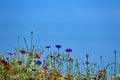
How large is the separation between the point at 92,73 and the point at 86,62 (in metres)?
0.19

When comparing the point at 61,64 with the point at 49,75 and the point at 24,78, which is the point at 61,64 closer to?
the point at 49,75

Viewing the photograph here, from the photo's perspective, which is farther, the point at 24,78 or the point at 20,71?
the point at 20,71

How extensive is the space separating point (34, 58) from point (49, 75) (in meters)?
0.36

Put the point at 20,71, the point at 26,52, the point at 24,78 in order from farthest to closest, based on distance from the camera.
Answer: the point at 26,52
the point at 20,71
the point at 24,78

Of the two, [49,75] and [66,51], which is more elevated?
[66,51]

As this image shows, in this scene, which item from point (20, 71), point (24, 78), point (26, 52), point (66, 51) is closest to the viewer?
A: point (24, 78)

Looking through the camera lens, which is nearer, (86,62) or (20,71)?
(20,71)

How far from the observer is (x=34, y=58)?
5676 millimetres

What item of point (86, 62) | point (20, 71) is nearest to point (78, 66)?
point (86, 62)

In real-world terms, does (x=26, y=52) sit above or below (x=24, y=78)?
above

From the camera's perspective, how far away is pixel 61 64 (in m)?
6.04

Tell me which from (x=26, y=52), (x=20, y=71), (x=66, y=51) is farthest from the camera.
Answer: (x=66, y=51)

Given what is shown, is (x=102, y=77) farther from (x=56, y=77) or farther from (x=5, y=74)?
(x=5, y=74)

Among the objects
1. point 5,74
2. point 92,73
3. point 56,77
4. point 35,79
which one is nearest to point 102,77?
point 92,73
